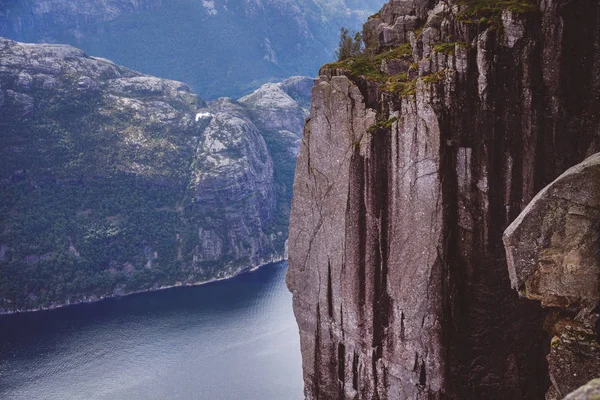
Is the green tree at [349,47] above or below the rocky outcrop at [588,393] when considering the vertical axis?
above

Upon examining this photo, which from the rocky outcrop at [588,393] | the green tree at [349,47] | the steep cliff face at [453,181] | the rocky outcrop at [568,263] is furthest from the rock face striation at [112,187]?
the rocky outcrop at [588,393]

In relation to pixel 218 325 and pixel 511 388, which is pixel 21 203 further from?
pixel 511 388

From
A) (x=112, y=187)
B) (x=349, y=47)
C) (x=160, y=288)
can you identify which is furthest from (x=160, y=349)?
(x=112, y=187)

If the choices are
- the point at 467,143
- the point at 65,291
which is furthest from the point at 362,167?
the point at 65,291

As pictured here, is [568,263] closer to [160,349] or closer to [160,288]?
[160,349]

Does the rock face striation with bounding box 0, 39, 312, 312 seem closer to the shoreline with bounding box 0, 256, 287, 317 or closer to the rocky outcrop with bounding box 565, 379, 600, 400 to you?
the shoreline with bounding box 0, 256, 287, 317

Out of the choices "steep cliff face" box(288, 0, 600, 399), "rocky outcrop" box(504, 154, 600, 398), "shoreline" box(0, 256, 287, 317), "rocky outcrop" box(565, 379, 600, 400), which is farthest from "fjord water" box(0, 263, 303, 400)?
"rocky outcrop" box(565, 379, 600, 400)

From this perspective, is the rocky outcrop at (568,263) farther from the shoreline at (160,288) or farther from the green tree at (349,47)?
the shoreline at (160,288)
